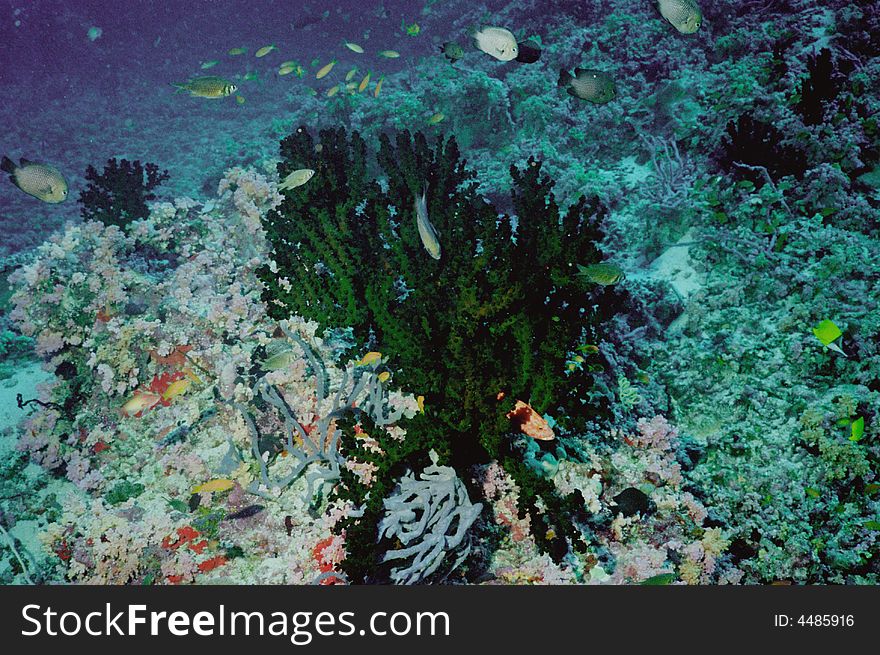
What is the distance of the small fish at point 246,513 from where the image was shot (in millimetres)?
3471

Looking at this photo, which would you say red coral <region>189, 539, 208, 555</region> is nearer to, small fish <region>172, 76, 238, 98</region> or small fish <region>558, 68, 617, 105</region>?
small fish <region>172, 76, 238, 98</region>

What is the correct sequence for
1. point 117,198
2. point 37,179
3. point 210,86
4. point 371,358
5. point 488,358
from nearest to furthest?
1. point 488,358
2. point 371,358
3. point 37,179
4. point 210,86
5. point 117,198

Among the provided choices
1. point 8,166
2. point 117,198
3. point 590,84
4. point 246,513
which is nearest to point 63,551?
point 246,513

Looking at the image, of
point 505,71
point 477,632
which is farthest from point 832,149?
point 505,71

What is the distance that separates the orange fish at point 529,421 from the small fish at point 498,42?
348 centimetres

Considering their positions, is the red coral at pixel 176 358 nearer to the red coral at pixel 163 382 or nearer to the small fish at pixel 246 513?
the red coral at pixel 163 382

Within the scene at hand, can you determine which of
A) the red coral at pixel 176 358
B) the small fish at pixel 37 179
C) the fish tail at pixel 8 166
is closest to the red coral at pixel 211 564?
the red coral at pixel 176 358

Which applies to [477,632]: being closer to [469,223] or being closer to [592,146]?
[469,223]

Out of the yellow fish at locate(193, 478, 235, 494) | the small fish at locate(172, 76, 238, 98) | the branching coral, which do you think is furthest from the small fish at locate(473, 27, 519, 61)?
the branching coral

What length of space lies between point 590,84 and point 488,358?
3.32m

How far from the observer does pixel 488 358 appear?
9.48 ft

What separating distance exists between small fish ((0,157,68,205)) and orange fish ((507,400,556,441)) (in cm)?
451

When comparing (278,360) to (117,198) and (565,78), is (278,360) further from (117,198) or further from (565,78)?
(117,198)

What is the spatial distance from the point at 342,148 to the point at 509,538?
434 centimetres
